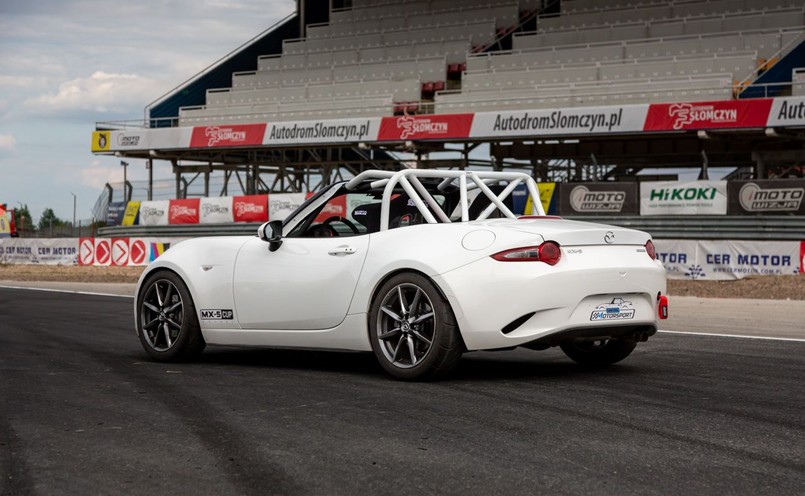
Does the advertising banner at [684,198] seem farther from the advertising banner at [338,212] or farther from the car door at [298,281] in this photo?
the car door at [298,281]

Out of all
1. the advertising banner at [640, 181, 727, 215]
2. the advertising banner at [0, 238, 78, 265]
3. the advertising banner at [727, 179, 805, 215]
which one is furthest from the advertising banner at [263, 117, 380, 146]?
the advertising banner at [727, 179, 805, 215]

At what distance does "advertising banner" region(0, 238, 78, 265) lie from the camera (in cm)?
3500

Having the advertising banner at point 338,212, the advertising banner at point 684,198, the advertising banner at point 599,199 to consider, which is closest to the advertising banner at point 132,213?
the advertising banner at point 599,199

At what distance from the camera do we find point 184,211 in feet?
110

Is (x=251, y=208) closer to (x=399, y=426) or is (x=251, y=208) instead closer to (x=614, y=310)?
(x=614, y=310)

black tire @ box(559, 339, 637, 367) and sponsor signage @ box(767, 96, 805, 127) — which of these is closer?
black tire @ box(559, 339, 637, 367)

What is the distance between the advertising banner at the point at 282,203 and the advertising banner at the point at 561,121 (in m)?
6.32

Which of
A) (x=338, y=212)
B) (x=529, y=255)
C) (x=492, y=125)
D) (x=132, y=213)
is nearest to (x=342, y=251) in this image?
(x=529, y=255)

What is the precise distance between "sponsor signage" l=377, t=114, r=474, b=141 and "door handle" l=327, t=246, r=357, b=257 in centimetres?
2673

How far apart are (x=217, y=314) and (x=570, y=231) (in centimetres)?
285

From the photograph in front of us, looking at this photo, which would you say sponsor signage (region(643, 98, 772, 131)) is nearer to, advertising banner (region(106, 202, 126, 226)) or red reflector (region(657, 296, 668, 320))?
advertising banner (region(106, 202, 126, 226))

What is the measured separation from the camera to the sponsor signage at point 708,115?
1170 inches

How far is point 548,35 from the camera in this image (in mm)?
37312

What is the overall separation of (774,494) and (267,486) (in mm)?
1887
